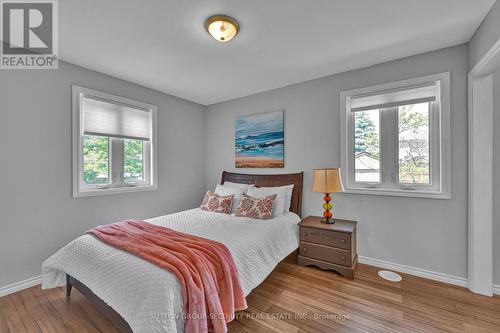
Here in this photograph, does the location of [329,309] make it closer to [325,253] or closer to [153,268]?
[325,253]

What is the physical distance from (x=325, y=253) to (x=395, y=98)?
6.59ft

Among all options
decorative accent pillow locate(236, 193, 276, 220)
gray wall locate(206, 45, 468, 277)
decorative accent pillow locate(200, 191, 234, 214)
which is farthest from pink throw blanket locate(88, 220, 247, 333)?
gray wall locate(206, 45, 468, 277)

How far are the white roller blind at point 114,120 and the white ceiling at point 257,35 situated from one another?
1.42ft

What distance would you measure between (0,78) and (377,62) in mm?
4003

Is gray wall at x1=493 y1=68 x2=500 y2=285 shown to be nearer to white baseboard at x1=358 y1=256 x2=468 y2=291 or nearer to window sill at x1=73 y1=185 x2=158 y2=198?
white baseboard at x1=358 y1=256 x2=468 y2=291

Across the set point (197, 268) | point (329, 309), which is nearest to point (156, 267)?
point (197, 268)

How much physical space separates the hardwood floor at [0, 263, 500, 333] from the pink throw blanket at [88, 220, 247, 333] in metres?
0.34

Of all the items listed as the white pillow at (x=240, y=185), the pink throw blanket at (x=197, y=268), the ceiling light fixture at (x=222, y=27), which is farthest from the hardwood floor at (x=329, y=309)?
the ceiling light fixture at (x=222, y=27)

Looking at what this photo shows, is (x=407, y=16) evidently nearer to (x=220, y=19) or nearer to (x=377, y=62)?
(x=377, y=62)

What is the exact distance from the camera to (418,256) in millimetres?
2438

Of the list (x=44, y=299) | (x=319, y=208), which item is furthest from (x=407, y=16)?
(x=44, y=299)

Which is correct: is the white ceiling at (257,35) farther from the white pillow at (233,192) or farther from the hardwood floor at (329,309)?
the hardwood floor at (329,309)

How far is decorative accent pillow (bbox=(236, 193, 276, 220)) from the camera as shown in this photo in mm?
2789

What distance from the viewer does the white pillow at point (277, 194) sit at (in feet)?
9.68
